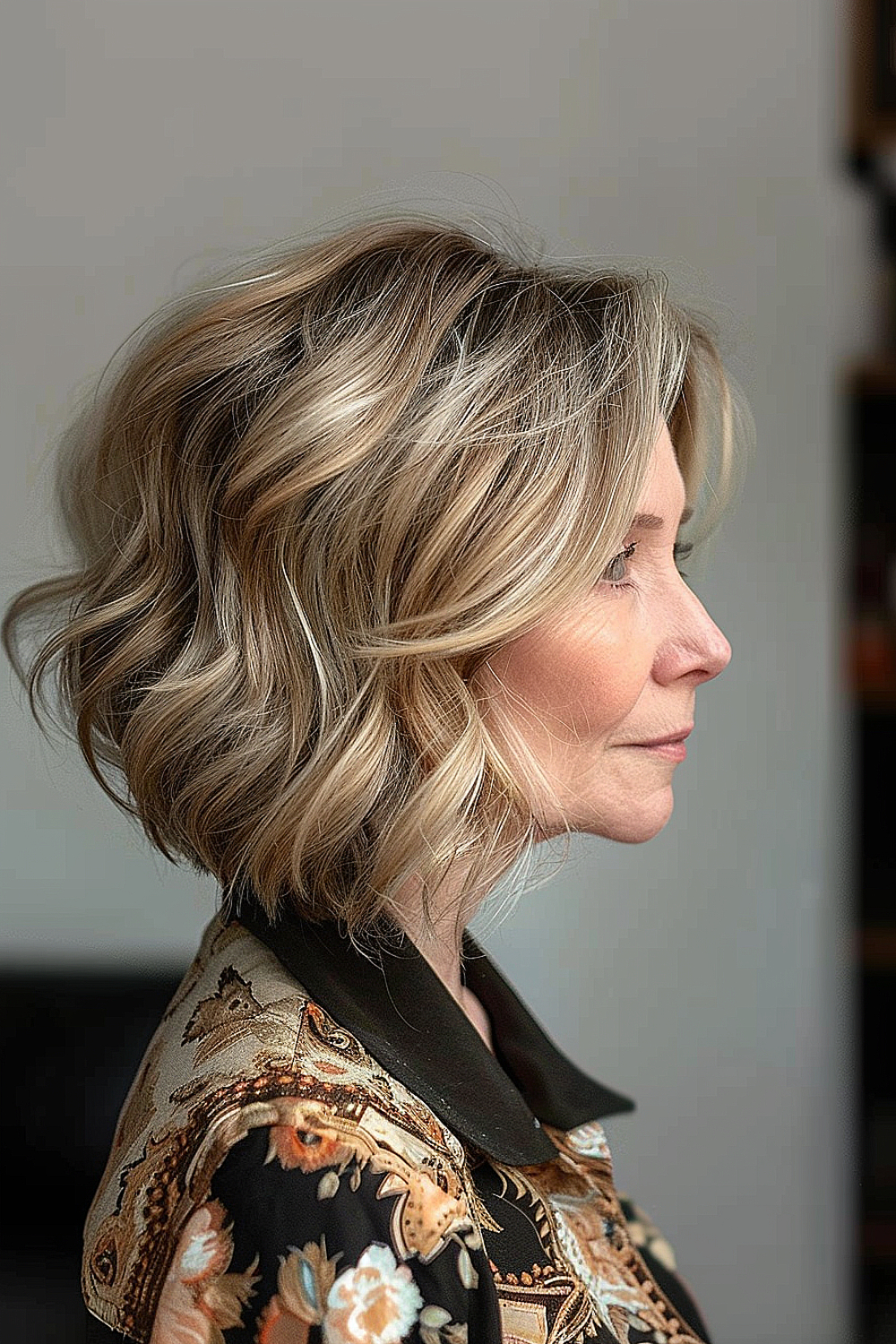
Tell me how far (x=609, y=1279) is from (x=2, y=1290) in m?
0.70

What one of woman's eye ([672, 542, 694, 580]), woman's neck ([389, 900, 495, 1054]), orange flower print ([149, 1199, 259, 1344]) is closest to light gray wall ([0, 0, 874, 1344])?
woman's eye ([672, 542, 694, 580])

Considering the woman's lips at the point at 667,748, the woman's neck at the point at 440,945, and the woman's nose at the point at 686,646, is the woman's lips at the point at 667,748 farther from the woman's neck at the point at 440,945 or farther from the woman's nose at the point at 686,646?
the woman's neck at the point at 440,945

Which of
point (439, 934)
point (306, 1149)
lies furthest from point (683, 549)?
point (306, 1149)

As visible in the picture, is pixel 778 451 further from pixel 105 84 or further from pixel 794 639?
pixel 105 84

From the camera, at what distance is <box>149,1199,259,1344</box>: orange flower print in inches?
28.3

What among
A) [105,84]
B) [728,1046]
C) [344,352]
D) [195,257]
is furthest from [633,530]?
[728,1046]

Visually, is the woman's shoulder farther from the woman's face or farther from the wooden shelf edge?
the wooden shelf edge

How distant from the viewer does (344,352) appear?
0.84 m

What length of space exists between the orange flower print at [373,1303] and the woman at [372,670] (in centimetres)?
4

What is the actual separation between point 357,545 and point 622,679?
8.1 inches

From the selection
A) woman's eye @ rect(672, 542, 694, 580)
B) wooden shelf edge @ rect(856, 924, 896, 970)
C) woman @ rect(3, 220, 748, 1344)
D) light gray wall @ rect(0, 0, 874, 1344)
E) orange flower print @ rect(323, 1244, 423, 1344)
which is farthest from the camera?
wooden shelf edge @ rect(856, 924, 896, 970)

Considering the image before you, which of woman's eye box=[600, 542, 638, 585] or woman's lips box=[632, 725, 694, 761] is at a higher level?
woman's eye box=[600, 542, 638, 585]

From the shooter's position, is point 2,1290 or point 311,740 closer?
point 311,740

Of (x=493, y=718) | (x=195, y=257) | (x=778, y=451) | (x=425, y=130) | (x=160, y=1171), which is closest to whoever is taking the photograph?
(x=160, y=1171)
